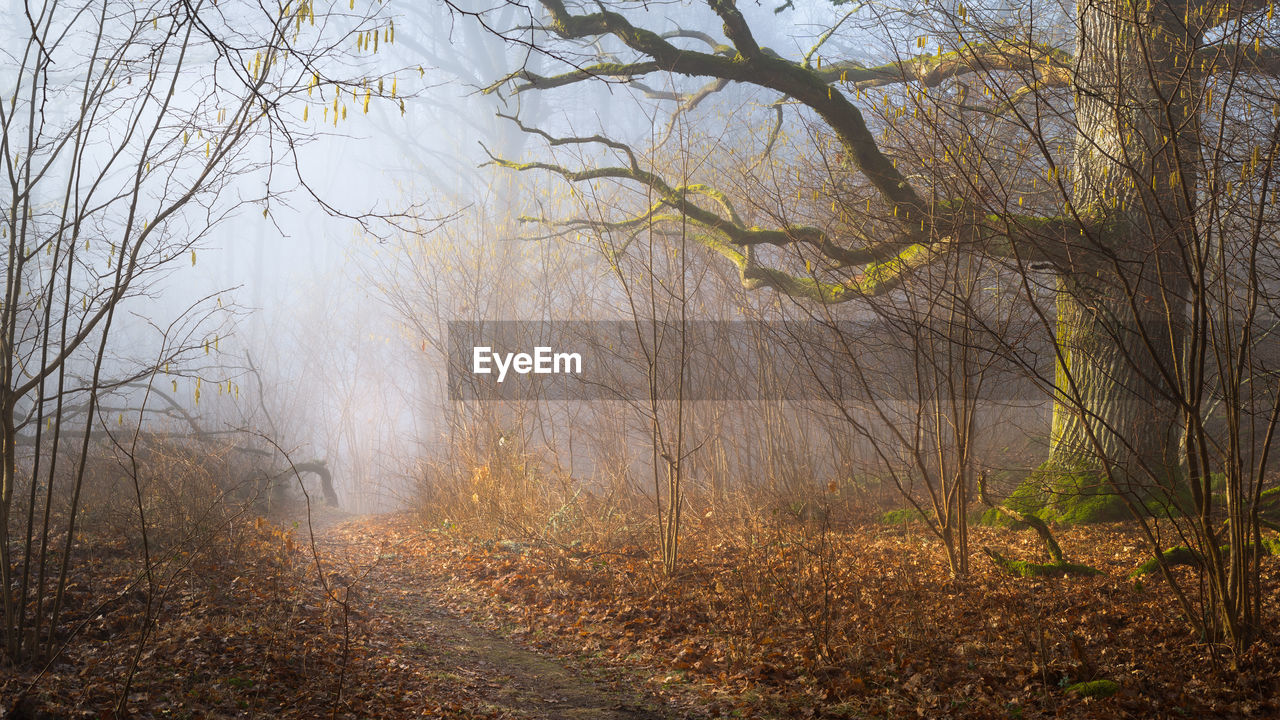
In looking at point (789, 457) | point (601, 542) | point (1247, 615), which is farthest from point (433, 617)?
point (1247, 615)

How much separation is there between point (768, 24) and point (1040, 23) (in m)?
16.6

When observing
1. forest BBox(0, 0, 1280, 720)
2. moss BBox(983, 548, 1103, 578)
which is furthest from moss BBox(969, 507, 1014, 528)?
moss BBox(983, 548, 1103, 578)

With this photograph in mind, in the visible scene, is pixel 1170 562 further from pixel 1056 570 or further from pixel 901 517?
pixel 901 517

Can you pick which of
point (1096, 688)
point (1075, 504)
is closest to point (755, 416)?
point (1075, 504)

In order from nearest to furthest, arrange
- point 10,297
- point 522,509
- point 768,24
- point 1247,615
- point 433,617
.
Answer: point 1247,615
point 10,297
point 433,617
point 522,509
point 768,24

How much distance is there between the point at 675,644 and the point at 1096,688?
273 centimetres

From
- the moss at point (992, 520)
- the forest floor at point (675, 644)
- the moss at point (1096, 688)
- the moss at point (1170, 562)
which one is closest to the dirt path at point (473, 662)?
the forest floor at point (675, 644)

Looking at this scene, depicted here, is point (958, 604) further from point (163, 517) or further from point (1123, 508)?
point (163, 517)

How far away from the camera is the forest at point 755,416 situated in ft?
13.4

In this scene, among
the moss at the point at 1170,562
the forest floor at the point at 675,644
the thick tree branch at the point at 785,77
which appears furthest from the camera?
the thick tree branch at the point at 785,77

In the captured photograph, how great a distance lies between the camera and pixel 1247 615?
13.0 feet

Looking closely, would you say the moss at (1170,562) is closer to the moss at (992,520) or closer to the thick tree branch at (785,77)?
the moss at (992,520)

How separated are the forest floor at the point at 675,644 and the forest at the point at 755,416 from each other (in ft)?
0.11

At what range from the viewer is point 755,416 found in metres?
11.4
